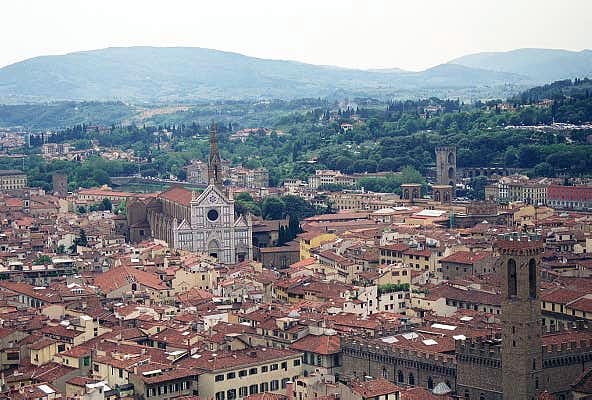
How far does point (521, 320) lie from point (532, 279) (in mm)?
1120

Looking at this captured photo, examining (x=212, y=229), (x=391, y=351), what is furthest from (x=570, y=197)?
(x=391, y=351)

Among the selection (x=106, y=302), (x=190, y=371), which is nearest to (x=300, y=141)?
(x=106, y=302)

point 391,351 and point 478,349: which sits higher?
point 478,349

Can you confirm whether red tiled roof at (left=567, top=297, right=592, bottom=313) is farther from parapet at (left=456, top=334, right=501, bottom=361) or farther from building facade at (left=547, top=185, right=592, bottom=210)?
building facade at (left=547, top=185, right=592, bottom=210)

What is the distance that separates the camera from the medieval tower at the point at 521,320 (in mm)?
33094

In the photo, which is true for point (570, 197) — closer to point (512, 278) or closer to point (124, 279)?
point (124, 279)

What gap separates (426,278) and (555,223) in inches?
714

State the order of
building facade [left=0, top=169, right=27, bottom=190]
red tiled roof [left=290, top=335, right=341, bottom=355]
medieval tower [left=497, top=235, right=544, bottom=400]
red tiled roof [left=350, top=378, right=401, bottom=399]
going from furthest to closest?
building facade [left=0, top=169, right=27, bottom=190] → red tiled roof [left=290, top=335, right=341, bottom=355] → medieval tower [left=497, top=235, right=544, bottom=400] → red tiled roof [left=350, top=378, right=401, bottom=399]

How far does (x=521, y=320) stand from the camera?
3322 centimetres

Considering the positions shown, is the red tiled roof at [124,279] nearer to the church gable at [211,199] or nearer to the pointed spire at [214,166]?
the church gable at [211,199]

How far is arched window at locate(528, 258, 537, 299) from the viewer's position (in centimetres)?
3356

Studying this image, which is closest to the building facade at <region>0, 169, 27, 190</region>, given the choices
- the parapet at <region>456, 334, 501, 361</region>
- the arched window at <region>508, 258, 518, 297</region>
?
the parapet at <region>456, 334, 501, 361</region>

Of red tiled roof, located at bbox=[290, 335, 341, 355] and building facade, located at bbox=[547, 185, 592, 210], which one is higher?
red tiled roof, located at bbox=[290, 335, 341, 355]

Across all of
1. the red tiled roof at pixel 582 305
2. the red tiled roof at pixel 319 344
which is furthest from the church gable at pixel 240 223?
the red tiled roof at pixel 319 344
